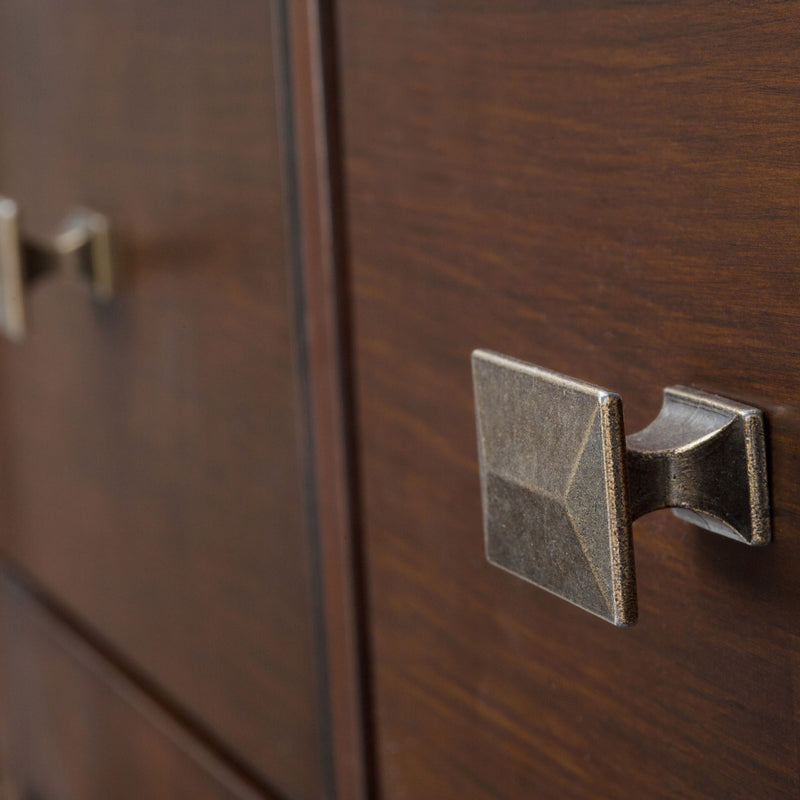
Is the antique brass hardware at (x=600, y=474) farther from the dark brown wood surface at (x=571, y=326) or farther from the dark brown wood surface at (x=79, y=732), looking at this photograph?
the dark brown wood surface at (x=79, y=732)

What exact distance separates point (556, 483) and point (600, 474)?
0.04ft

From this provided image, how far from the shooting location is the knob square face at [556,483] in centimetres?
21

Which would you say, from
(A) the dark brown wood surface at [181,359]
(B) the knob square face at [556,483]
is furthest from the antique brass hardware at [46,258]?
(B) the knob square face at [556,483]

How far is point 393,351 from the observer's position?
0.32 metres

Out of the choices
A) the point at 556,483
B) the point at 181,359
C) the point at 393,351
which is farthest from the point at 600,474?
the point at 181,359

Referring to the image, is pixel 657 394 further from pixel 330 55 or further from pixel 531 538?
pixel 330 55

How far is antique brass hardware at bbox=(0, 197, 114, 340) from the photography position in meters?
0.44

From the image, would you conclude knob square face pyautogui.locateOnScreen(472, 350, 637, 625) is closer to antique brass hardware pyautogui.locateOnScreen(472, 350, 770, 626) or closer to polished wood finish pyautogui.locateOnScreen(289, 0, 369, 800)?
antique brass hardware pyautogui.locateOnScreen(472, 350, 770, 626)

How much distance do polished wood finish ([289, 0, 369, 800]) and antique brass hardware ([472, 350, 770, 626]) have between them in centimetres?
11

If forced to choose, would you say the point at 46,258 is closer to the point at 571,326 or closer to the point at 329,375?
the point at 329,375

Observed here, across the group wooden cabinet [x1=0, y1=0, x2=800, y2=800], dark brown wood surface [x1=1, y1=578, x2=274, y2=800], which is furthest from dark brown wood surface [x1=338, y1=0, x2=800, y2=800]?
dark brown wood surface [x1=1, y1=578, x2=274, y2=800]

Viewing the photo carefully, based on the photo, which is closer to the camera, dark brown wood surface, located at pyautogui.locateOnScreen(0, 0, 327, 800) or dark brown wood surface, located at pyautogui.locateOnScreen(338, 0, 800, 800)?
dark brown wood surface, located at pyautogui.locateOnScreen(338, 0, 800, 800)

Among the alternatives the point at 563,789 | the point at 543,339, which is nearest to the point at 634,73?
the point at 543,339

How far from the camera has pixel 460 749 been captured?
329mm
